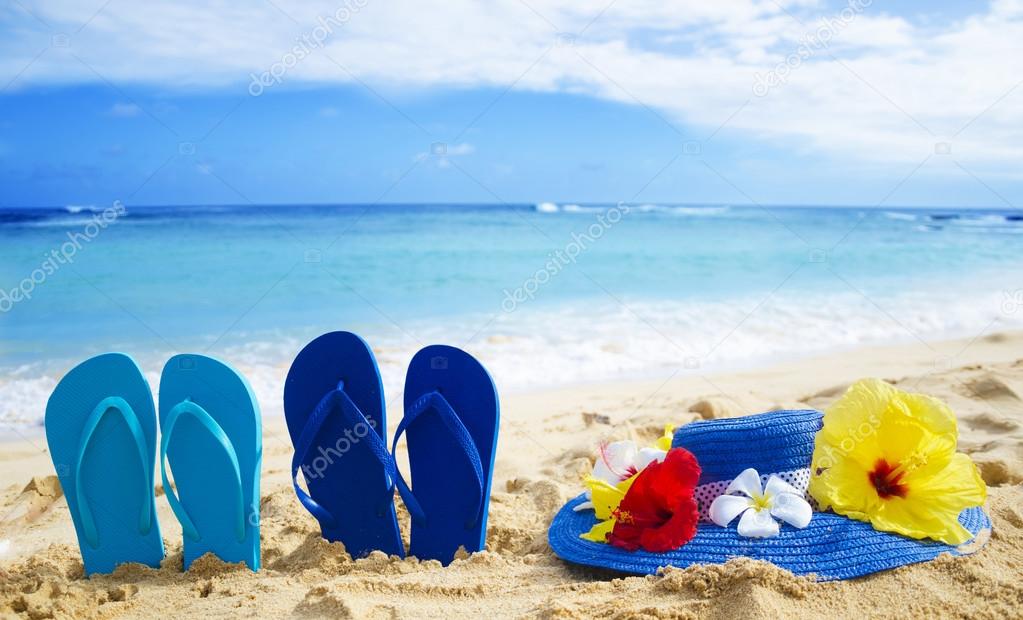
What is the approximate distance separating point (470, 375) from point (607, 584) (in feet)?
2.41

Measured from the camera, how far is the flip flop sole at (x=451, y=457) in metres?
2.21

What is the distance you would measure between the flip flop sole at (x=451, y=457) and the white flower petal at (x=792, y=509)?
79cm

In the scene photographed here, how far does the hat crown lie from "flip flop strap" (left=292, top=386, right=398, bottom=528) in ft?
2.80

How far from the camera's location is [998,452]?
272 centimetres

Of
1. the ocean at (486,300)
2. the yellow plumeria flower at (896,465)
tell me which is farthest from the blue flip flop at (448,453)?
the ocean at (486,300)

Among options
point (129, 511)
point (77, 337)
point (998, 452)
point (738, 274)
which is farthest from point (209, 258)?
point (998, 452)

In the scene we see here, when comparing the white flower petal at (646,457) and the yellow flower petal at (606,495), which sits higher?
the white flower petal at (646,457)

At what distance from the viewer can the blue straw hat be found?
1720 millimetres

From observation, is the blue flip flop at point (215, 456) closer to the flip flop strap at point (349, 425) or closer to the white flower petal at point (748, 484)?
the flip flop strap at point (349, 425)

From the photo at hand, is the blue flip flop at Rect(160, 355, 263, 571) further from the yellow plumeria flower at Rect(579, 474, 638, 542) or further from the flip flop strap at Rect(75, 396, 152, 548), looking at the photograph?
the yellow plumeria flower at Rect(579, 474, 638, 542)

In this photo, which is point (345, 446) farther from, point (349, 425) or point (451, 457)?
point (451, 457)

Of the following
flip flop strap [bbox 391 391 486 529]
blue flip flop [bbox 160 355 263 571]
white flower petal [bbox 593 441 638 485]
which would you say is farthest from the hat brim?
blue flip flop [bbox 160 355 263 571]

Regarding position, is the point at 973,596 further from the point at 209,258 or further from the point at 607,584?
the point at 209,258

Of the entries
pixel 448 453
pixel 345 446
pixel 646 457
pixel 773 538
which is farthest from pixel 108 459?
pixel 773 538
